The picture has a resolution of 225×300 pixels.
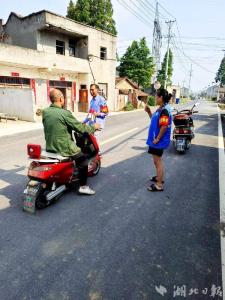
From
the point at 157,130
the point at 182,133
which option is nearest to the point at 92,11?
the point at 182,133

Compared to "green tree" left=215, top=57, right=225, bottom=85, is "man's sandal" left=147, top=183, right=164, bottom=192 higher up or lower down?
lower down

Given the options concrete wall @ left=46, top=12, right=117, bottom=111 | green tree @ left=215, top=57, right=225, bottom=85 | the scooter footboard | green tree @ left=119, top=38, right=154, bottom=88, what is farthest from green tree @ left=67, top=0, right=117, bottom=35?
green tree @ left=215, top=57, right=225, bottom=85

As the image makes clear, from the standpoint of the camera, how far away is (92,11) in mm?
34219

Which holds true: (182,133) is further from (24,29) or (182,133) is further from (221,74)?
(221,74)

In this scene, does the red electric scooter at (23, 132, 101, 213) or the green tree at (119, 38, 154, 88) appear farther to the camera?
the green tree at (119, 38, 154, 88)

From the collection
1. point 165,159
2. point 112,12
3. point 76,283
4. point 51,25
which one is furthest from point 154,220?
point 112,12

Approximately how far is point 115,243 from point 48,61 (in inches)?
683

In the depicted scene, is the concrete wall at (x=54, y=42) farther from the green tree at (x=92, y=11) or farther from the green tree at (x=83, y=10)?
the green tree at (x=92, y=11)

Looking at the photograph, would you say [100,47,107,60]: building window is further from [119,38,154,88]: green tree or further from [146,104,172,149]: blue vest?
[146,104,172,149]: blue vest

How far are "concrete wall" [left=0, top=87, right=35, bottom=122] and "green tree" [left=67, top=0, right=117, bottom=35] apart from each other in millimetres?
24484

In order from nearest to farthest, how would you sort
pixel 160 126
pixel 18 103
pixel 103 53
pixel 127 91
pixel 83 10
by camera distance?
pixel 160 126, pixel 18 103, pixel 103 53, pixel 127 91, pixel 83 10

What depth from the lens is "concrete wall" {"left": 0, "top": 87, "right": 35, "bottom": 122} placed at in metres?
14.2

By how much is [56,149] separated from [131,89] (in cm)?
3092

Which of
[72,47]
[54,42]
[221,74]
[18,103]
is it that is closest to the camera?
[18,103]
